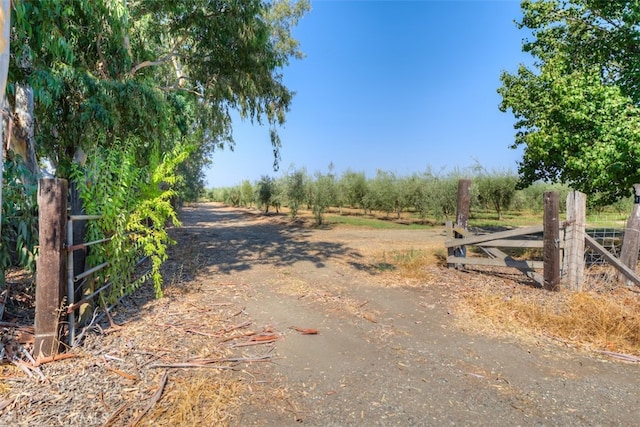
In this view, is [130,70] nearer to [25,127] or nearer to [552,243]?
[25,127]

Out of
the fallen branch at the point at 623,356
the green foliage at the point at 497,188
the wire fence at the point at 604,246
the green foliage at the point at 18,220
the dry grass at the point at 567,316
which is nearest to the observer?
the fallen branch at the point at 623,356

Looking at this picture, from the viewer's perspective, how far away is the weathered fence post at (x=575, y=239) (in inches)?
230

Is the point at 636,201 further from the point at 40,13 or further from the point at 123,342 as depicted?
the point at 40,13

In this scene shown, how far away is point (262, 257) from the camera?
9.73 m

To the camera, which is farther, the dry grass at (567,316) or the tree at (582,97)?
the tree at (582,97)

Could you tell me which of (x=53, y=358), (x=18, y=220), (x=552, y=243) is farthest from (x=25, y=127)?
(x=552, y=243)

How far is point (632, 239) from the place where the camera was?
5.91 metres

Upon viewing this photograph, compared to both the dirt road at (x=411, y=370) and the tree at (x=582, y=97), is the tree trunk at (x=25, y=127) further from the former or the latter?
the tree at (x=582, y=97)

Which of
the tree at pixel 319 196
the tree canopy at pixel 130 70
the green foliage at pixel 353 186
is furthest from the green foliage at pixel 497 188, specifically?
the tree canopy at pixel 130 70

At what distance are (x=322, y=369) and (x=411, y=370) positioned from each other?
95 centimetres

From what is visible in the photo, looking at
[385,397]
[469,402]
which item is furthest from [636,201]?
[385,397]

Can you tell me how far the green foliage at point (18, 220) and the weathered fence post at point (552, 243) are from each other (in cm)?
766

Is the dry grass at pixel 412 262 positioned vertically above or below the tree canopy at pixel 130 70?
below

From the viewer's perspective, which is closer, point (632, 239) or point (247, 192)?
point (632, 239)
